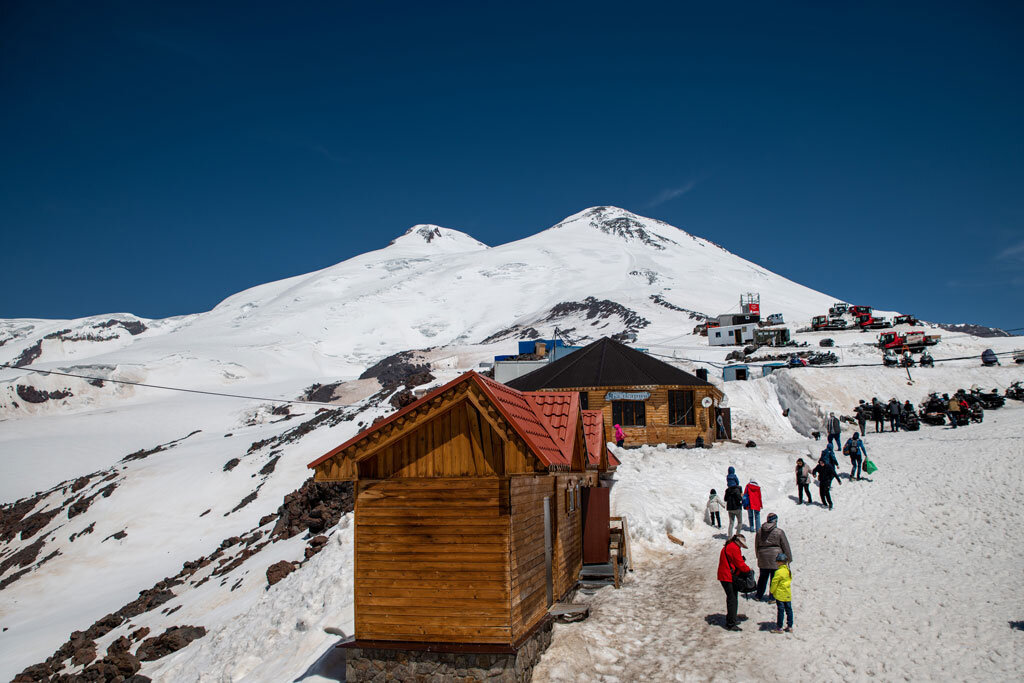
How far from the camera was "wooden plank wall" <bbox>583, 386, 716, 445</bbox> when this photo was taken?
1176 inches

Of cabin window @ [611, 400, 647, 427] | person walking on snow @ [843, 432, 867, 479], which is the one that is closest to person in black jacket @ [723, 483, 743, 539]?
person walking on snow @ [843, 432, 867, 479]

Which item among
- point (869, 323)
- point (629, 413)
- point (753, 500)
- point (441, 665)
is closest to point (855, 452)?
point (753, 500)

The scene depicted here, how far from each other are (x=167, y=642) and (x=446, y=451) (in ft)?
46.8

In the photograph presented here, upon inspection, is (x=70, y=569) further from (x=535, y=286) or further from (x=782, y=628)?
(x=535, y=286)

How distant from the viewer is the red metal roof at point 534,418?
10.6m

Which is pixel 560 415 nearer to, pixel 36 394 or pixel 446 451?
pixel 446 451

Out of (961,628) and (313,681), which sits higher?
(961,628)

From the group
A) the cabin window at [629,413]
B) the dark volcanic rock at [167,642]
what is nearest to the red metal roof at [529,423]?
the dark volcanic rock at [167,642]

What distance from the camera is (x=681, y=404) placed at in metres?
30.2

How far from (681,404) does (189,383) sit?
3491 inches

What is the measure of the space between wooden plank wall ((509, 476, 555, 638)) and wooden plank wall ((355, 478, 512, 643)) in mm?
271

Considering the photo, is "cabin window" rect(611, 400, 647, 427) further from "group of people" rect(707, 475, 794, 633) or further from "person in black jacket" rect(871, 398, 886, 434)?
"group of people" rect(707, 475, 794, 633)

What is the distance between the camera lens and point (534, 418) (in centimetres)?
1245

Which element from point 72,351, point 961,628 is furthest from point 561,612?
point 72,351
